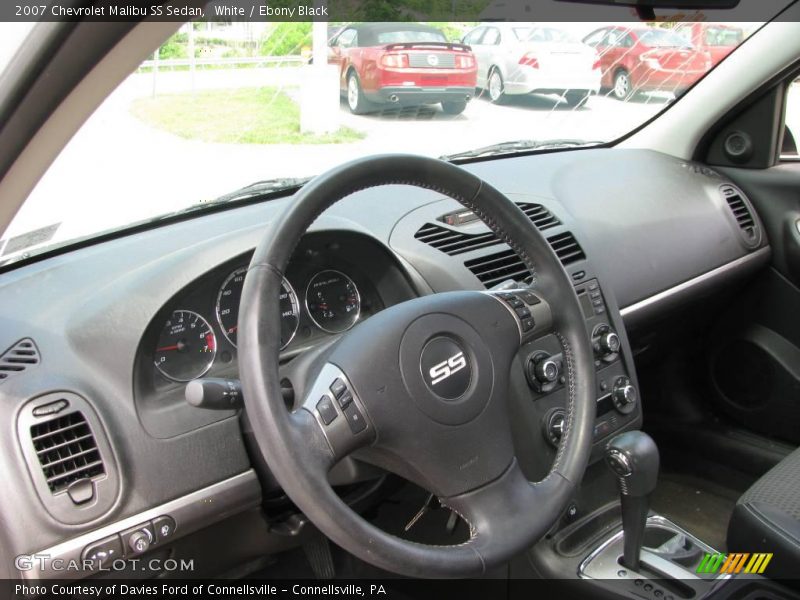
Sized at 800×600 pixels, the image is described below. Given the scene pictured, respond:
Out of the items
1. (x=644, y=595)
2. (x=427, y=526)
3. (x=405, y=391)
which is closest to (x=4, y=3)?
(x=405, y=391)

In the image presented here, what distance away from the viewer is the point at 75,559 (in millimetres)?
1562

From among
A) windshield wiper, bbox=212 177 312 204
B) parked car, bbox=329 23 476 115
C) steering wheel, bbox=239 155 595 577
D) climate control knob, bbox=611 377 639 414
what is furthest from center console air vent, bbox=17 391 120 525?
climate control knob, bbox=611 377 639 414

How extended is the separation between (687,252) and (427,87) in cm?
114

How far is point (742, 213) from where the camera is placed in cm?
320

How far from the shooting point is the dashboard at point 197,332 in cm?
158

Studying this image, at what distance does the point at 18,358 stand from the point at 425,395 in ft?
2.68

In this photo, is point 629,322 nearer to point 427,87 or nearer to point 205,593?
point 427,87

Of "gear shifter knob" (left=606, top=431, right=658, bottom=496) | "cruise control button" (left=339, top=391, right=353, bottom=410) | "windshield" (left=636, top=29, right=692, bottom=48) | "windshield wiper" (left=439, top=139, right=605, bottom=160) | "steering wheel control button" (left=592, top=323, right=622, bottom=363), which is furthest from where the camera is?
"windshield" (left=636, top=29, right=692, bottom=48)

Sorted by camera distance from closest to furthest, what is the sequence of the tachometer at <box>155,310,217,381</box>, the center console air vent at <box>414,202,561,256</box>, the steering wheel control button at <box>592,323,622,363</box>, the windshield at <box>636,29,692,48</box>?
1. the tachometer at <box>155,310,217,381</box>
2. the center console air vent at <box>414,202,561,256</box>
3. the steering wheel control button at <box>592,323,622,363</box>
4. the windshield at <box>636,29,692,48</box>

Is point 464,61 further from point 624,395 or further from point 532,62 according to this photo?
point 624,395

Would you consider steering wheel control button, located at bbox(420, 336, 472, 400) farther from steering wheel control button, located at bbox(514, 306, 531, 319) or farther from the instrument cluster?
the instrument cluster

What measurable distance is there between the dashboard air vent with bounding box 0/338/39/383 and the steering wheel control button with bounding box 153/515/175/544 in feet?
1.34

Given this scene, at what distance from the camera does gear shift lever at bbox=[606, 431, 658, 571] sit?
199cm

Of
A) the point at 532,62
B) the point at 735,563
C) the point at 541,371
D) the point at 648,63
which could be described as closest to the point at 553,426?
the point at 541,371
